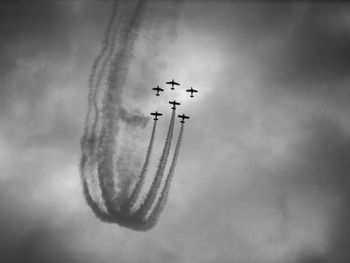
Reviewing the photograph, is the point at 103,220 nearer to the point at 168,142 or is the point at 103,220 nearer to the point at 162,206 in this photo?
the point at 162,206

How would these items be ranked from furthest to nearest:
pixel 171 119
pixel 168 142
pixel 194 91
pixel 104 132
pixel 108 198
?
pixel 194 91
pixel 171 119
pixel 168 142
pixel 108 198
pixel 104 132

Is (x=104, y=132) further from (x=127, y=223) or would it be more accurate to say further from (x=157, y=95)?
(x=157, y=95)

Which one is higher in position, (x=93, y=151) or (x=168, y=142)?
(x=168, y=142)

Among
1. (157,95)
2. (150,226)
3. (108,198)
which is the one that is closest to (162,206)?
(150,226)

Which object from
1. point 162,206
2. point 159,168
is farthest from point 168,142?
point 162,206

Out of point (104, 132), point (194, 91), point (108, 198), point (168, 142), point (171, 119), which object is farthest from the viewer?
point (194, 91)

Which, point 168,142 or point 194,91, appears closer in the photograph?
point 168,142

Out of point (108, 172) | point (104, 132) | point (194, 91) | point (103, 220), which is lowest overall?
point (103, 220)

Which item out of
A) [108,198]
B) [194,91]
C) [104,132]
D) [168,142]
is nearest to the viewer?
[104,132]

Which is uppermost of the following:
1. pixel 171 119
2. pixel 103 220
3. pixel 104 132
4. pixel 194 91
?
pixel 194 91
